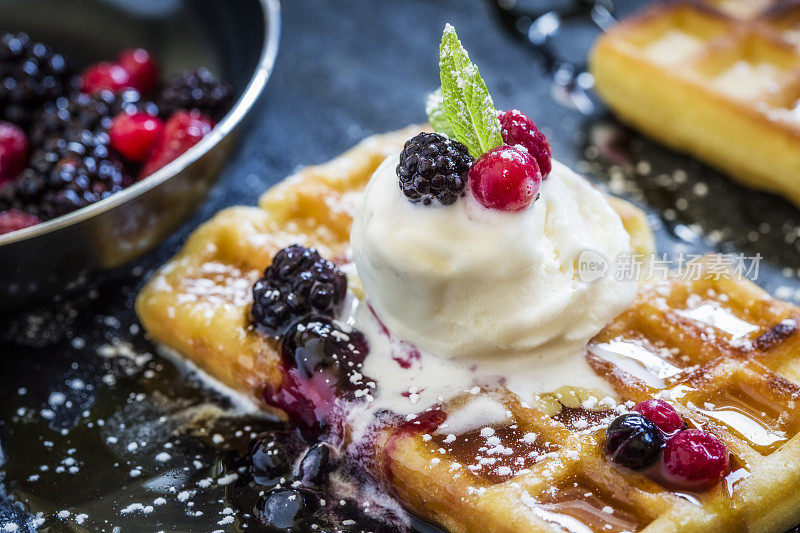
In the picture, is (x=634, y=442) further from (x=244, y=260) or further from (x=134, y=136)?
(x=134, y=136)

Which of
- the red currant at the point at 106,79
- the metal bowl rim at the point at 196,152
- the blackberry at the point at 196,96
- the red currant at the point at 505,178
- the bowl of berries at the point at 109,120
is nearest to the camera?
the red currant at the point at 505,178

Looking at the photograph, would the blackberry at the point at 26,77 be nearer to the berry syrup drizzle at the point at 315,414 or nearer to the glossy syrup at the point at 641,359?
the berry syrup drizzle at the point at 315,414

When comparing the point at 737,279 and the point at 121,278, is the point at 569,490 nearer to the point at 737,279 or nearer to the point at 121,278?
the point at 737,279

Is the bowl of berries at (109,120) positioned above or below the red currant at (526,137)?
below

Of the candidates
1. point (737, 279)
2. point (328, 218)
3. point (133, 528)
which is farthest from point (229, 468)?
point (737, 279)

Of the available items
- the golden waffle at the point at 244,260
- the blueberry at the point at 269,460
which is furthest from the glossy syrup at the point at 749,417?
the blueberry at the point at 269,460
